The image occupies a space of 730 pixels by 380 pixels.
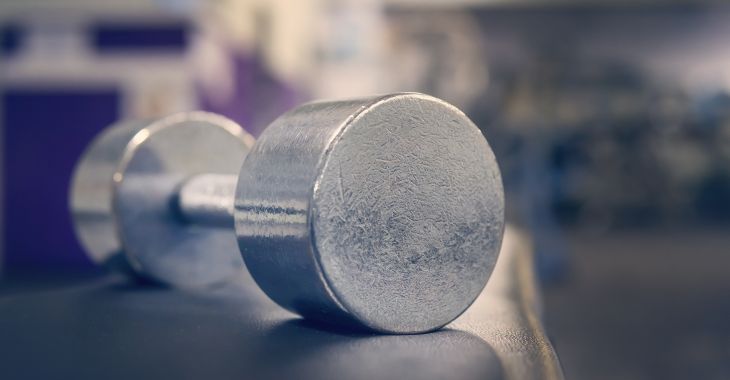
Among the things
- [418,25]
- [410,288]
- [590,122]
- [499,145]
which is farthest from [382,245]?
[418,25]

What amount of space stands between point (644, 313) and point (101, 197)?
113 inches

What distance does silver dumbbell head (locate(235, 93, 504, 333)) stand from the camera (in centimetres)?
33

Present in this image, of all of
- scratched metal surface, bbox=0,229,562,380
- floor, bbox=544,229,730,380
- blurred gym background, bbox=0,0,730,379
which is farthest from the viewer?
floor, bbox=544,229,730,380

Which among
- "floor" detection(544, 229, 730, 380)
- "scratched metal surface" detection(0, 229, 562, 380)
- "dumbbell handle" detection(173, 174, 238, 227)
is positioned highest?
"dumbbell handle" detection(173, 174, 238, 227)

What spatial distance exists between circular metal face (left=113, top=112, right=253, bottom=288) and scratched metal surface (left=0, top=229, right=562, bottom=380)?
35 millimetres

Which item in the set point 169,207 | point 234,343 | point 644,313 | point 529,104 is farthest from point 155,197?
point 529,104

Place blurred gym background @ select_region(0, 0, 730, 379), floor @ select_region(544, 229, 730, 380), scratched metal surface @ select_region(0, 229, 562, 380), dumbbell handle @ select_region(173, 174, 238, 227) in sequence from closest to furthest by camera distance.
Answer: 1. scratched metal surface @ select_region(0, 229, 562, 380)
2. dumbbell handle @ select_region(173, 174, 238, 227)
3. blurred gym background @ select_region(0, 0, 730, 379)
4. floor @ select_region(544, 229, 730, 380)

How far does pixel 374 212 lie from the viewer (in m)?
0.34

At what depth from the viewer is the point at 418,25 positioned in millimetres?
9664

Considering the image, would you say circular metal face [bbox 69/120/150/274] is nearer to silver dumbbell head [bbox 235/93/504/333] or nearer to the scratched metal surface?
the scratched metal surface

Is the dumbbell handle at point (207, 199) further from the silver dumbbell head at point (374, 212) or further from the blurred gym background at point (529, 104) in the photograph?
the blurred gym background at point (529, 104)

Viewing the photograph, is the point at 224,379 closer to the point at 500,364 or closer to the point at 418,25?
the point at 500,364

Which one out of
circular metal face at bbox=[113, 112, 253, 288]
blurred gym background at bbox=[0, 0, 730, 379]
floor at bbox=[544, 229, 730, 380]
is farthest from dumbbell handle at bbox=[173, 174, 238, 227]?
floor at bbox=[544, 229, 730, 380]

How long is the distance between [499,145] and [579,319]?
3.83 meters
